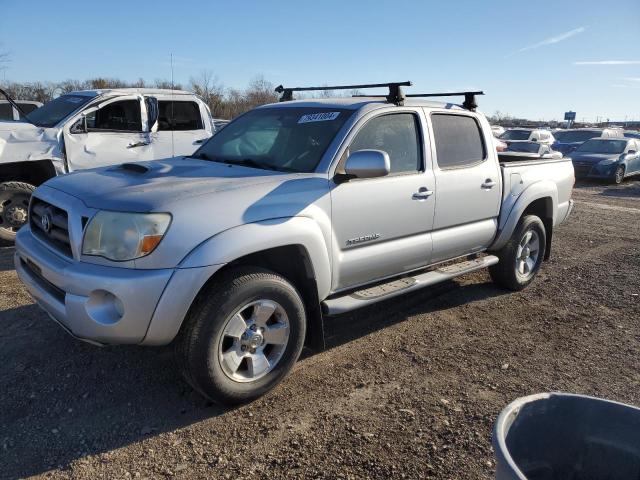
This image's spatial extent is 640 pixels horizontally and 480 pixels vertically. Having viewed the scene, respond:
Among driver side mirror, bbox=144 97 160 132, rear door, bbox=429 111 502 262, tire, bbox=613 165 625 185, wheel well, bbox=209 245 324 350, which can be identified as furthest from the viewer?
tire, bbox=613 165 625 185

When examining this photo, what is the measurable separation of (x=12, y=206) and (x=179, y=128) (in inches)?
102

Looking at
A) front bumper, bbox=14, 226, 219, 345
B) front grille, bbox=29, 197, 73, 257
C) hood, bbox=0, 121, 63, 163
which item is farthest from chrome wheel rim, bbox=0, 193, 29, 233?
front bumper, bbox=14, 226, 219, 345

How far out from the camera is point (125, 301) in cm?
272

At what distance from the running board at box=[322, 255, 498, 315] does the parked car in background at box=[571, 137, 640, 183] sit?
13565 millimetres

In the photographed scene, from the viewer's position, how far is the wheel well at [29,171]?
6598 millimetres

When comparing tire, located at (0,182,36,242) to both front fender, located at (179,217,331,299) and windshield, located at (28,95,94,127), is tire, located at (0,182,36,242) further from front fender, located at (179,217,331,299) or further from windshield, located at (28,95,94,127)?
front fender, located at (179,217,331,299)

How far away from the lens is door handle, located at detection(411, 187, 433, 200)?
4.05 metres

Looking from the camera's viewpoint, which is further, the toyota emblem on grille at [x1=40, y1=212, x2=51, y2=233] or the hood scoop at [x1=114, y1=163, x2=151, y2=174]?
the hood scoop at [x1=114, y1=163, x2=151, y2=174]

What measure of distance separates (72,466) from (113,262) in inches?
41.5

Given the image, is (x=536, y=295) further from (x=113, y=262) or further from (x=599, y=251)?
(x=113, y=262)

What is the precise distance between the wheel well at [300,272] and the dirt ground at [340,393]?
35cm

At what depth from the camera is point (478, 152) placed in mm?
4836

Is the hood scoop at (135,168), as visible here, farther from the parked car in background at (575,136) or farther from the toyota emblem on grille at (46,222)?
the parked car in background at (575,136)

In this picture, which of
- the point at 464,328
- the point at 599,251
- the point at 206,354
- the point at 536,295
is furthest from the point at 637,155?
the point at 206,354
